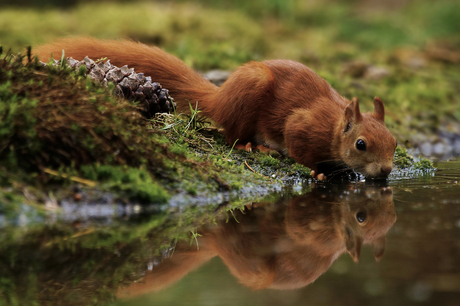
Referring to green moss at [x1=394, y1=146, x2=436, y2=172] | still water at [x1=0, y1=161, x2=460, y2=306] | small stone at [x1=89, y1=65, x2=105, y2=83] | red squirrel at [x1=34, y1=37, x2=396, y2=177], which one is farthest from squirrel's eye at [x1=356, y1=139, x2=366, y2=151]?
small stone at [x1=89, y1=65, x2=105, y2=83]

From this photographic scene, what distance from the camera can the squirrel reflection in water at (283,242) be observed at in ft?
6.25

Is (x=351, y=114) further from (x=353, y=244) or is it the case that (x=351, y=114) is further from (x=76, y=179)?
(x=76, y=179)

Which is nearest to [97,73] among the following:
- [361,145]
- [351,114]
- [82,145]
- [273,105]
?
[82,145]

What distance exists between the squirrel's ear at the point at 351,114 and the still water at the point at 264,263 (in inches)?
60.5

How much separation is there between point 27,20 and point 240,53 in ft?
16.1

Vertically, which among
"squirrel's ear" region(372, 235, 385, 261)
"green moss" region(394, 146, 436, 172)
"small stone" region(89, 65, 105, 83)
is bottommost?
"green moss" region(394, 146, 436, 172)

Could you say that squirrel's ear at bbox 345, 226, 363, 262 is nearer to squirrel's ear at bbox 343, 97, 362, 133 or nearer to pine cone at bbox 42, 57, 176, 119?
squirrel's ear at bbox 343, 97, 362, 133

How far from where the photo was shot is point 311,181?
414 cm

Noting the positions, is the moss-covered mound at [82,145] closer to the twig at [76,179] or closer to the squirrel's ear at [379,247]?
the twig at [76,179]

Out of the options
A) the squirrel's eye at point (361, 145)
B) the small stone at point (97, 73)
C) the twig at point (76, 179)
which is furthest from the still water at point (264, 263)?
the small stone at point (97, 73)

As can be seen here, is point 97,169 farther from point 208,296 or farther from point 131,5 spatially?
point 131,5

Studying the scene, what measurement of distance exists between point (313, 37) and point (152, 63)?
24.1 ft

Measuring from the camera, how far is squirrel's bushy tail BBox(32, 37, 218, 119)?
4512mm

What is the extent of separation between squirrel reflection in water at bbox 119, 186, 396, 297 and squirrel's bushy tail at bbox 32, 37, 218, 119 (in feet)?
6.63
